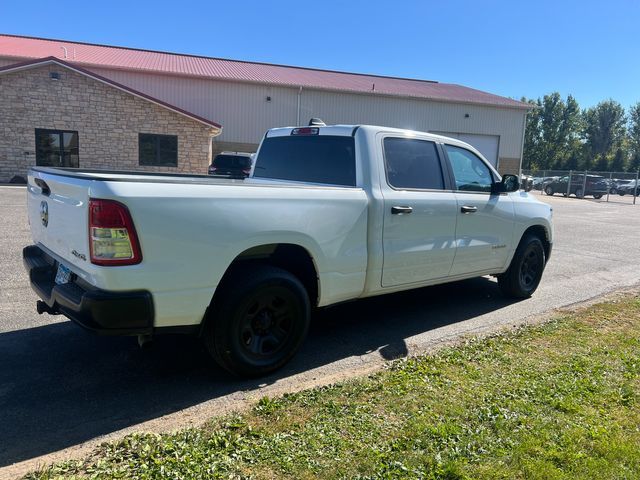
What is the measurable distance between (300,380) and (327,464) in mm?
1207

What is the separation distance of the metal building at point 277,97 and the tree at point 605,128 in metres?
59.1

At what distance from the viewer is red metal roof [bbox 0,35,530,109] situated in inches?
1094

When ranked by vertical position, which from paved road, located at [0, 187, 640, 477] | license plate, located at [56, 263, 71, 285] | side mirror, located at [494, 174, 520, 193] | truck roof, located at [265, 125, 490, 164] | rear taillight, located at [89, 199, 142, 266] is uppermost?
truck roof, located at [265, 125, 490, 164]

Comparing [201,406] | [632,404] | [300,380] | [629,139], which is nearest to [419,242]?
[300,380]

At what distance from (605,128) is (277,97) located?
247ft

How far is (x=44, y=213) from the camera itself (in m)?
3.91

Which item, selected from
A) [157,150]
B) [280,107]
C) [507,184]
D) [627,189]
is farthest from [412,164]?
[627,189]

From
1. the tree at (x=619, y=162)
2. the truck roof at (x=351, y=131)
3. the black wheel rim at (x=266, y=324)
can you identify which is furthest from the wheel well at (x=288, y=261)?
the tree at (x=619, y=162)

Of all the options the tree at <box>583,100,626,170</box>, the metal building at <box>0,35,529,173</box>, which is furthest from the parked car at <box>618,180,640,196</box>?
the tree at <box>583,100,626,170</box>

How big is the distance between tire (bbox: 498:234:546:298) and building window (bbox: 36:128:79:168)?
21.4 metres

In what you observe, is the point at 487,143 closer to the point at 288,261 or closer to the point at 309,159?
the point at 309,159

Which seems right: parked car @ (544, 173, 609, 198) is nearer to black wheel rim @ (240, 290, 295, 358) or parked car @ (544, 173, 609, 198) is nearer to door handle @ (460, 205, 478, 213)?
door handle @ (460, 205, 478, 213)

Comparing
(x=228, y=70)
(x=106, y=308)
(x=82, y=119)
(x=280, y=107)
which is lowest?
(x=106, y=308)

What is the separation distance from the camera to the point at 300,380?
3.92 metres
